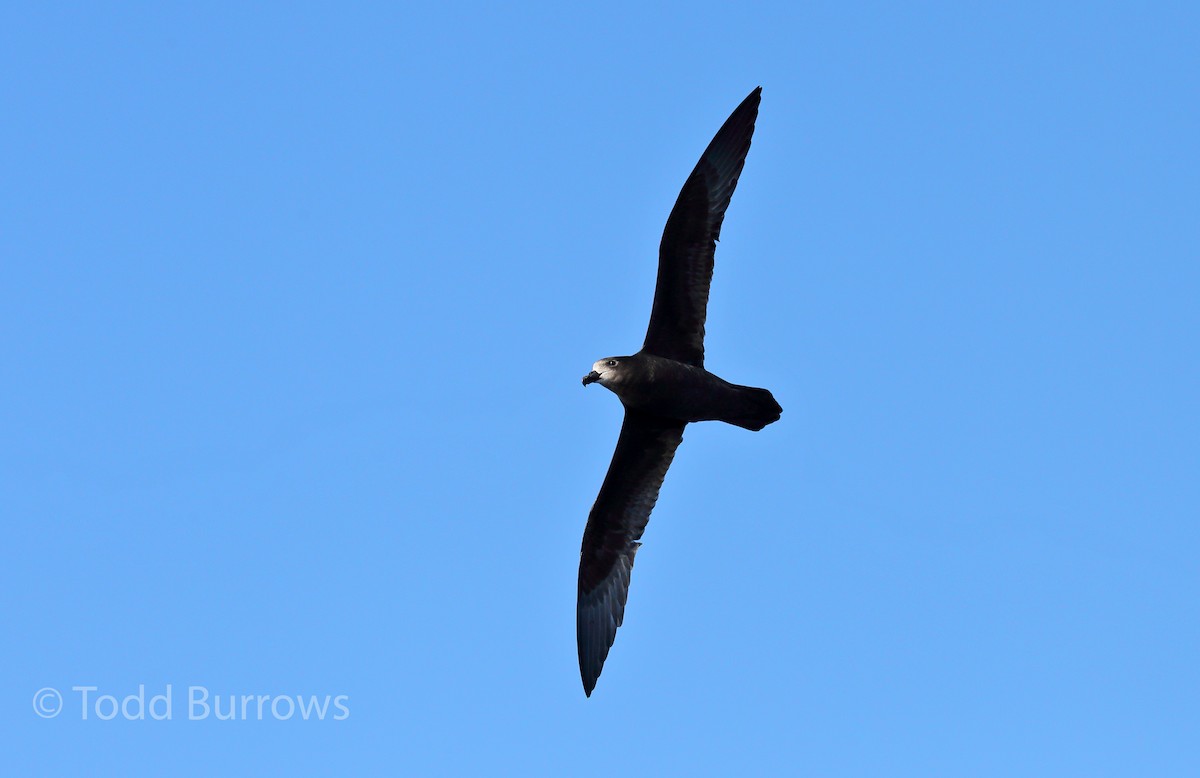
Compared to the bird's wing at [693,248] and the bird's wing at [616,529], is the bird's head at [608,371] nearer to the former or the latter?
the bird's wing at [693,248]

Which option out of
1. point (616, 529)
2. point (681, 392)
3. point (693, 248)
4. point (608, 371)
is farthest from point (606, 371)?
point (616, 529)

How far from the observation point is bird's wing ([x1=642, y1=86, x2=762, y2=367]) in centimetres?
1770

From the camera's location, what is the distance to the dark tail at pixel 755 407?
17.7 meters

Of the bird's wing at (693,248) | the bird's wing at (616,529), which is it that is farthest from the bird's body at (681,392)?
the bird's wing at (616,529)

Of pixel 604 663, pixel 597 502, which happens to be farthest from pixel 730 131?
pixel 604 663

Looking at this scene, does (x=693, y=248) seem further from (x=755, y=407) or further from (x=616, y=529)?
(x=616, y=529)

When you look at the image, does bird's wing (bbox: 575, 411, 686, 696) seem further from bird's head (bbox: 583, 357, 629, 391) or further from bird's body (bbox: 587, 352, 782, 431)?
bird's head (bbox: 583, 357, 629, 391)

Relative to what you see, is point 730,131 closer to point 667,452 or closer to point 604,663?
point 667,452

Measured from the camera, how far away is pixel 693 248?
17.7m

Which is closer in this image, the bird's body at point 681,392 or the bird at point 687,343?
the bird's body at point 681,392

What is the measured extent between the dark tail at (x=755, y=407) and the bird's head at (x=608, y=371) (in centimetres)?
153

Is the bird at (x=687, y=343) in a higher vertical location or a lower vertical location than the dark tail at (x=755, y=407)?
higher

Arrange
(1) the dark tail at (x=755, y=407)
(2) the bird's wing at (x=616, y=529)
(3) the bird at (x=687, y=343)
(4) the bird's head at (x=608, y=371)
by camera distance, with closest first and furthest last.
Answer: (4) the bird's head at (x=608, y=371) < (3) the bird at (x=687, y=343) < (1) the dark tail at (x=755, y=407) < (2) the bird's wing at (x=616, y=529)

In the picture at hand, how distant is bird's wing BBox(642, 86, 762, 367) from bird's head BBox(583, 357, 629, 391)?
2.59ft
